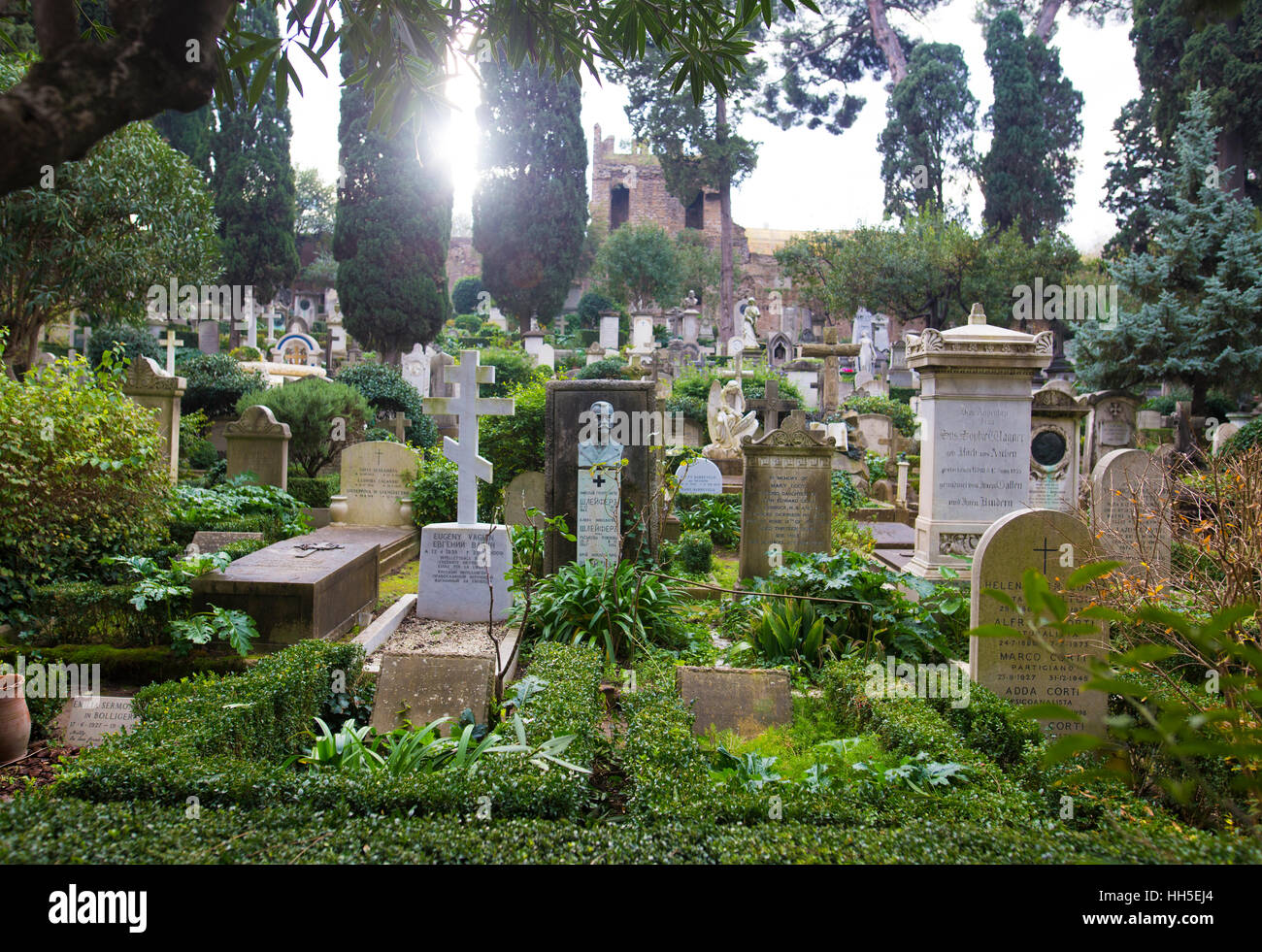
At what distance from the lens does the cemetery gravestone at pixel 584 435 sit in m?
7.27

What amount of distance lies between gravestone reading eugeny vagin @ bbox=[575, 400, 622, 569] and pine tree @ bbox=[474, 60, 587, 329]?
2696 cm

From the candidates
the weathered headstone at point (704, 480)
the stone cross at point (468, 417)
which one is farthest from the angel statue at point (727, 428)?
the stone cross at point (468, 417)

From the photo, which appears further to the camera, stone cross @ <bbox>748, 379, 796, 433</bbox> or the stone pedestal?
stone cross @ <bbox>748, 379, 796, 433</bbox>

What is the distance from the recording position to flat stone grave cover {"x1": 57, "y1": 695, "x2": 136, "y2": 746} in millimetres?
4254

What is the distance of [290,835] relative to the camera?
2.32m

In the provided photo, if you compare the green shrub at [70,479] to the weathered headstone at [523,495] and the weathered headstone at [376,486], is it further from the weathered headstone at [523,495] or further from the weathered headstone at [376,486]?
the weathered headstone at [523,495]

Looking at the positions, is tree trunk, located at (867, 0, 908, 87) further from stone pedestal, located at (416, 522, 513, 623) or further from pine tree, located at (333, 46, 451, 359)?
stone pedestal, located at (416, 522, 513, 623)

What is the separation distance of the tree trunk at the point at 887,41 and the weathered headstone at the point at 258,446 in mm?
32699

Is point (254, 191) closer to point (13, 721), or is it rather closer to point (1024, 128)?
point (13, 721)

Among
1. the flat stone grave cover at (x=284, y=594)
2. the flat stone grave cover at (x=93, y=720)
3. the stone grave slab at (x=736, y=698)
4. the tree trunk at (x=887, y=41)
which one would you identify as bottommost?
the flat stone grave cover at (x=93, y=720)

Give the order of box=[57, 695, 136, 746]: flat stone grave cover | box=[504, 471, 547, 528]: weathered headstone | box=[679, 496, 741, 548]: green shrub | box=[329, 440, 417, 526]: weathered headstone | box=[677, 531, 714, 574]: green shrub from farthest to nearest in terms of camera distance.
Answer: box=[679, 496, 741, 548]: green shrub → box=[329, 440, 417, 526]: weathered headstone → box=[504, 471, 547, 528]: weathered headstone → box=[677, 531, 714, 574]: green shrub → box=[57, 695, 136, 746]: flat stone grave cover

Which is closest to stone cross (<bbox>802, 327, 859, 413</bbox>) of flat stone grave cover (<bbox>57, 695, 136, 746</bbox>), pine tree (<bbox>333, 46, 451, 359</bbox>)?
pine tree (<bbox>333, 46, 451, 359</bbox>)

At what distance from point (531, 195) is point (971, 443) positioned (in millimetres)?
27869

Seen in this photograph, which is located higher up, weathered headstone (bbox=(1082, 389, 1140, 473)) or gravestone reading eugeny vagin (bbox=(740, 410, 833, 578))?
weathered headstone (bbox=(1082, 389, 1140, 473))
